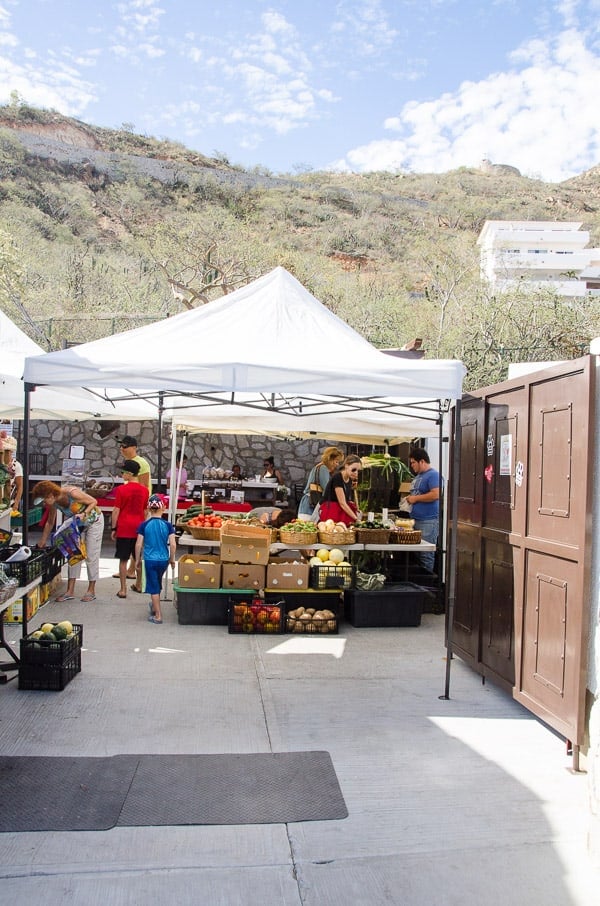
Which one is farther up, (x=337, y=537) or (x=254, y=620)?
(x=337, y=537)

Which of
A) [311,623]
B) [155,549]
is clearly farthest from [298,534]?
[155,549]

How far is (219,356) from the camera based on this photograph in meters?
6.28

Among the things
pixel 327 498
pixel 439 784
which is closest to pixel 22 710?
pixel 439 784

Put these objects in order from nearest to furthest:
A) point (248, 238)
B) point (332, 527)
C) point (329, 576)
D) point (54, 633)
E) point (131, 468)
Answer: point (54, 633) → point (329, 576) → point (332, 527) → point (131, 468) → point (248, 238)

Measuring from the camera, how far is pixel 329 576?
8469mm

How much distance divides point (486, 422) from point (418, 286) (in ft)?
143

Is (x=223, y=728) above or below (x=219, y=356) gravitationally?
below

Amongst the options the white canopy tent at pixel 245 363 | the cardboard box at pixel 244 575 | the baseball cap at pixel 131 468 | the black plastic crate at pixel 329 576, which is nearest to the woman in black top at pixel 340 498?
the black plastic crate at pixel 329 576

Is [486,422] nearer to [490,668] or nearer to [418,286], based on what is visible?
[490,668]

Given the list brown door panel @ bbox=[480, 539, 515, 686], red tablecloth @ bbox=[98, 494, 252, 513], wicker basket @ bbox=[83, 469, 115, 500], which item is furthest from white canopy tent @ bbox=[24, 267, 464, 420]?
wicker basket @ bbox=[83, 469, 115, 500]

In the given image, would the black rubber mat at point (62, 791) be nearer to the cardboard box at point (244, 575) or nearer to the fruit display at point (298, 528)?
the cardboard box at point (244, 575)

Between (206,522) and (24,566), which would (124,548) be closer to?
(206,522)

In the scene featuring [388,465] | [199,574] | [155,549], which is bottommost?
[199,574]

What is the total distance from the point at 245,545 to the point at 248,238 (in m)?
29.3
